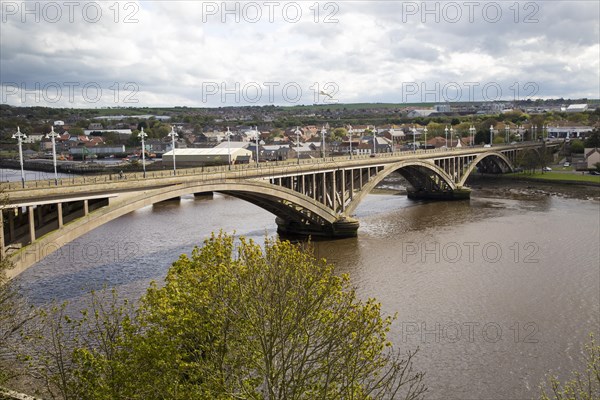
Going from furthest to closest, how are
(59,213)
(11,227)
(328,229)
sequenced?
1. (328,229)
2. (59,213)
3. (11,227)

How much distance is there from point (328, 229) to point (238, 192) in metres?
11.0

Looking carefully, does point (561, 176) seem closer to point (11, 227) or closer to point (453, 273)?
point (453, 273)

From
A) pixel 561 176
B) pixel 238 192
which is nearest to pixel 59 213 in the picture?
pixel 238 192

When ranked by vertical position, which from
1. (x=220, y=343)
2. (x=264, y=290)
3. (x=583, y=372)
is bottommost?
(x=583, y=372)

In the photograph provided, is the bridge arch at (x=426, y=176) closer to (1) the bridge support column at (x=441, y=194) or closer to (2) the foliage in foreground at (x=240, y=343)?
(1) the bridge support column at (x=441, y=194)

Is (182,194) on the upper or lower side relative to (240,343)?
upper

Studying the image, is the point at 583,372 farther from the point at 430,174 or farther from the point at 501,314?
the point at 430,174

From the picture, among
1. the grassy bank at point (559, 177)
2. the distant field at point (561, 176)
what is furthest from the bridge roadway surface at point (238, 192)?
the distant field at point (561, 176)

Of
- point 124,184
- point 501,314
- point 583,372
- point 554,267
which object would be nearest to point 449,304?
point 501,314

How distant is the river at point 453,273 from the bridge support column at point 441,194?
828 centimetres

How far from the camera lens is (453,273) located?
3941cm

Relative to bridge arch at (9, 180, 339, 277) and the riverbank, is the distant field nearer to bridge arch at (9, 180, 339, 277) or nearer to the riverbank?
the riverbank

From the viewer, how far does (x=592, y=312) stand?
3145 centimetres

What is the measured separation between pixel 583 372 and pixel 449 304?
9.41 m
